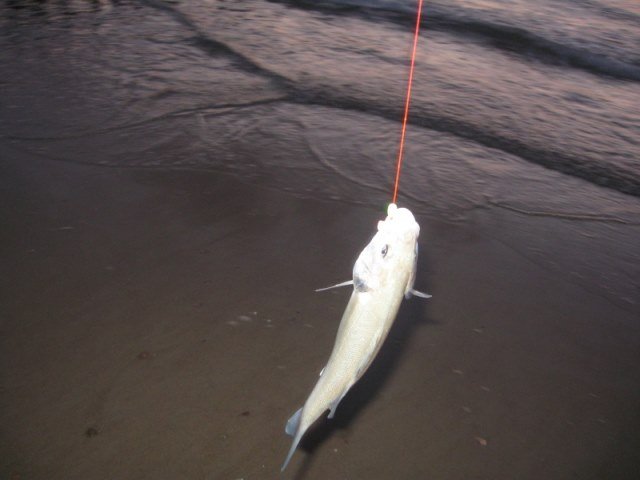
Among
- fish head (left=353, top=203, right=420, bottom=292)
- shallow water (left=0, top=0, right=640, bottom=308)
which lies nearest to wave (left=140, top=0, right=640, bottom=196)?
shallow water (left=0, top=0, right=640, bottom=308)

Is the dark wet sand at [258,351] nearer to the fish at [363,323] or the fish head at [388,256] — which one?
the fish at [363,323]

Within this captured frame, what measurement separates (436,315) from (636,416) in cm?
111

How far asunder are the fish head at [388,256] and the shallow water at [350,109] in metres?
2.51

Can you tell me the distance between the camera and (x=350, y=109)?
6.14m

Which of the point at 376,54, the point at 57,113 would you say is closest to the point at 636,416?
the point at 57,113

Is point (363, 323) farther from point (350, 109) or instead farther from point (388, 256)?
point (350, 109)

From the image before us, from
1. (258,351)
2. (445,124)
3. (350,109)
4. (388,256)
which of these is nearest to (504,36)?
(445,124)

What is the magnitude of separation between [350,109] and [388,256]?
4.44 metres

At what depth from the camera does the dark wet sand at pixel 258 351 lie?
2.65 meters

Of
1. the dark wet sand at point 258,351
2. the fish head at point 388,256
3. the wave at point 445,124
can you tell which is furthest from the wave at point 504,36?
the fish head at point 388,256

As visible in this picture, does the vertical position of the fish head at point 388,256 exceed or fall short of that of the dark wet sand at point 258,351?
it exceeds it

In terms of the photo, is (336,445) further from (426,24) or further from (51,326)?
(426,24)

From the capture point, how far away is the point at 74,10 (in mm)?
8172

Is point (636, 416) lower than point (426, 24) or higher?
lower
